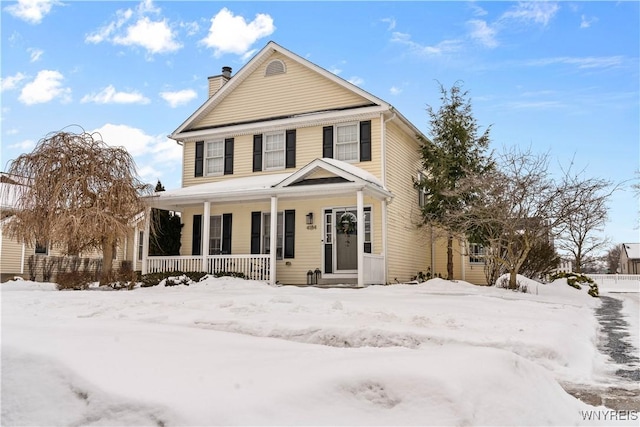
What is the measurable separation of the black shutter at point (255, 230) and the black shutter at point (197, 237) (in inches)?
80.9

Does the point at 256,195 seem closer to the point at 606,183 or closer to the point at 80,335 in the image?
the point at 606,183

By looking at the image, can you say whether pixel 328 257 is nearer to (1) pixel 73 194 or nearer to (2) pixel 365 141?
(2) pixel 365 141

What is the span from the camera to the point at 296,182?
14250mm

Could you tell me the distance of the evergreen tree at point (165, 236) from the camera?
16.9 meters

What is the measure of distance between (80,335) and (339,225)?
11.4m

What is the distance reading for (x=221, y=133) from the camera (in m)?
17.8

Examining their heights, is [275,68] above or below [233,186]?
above

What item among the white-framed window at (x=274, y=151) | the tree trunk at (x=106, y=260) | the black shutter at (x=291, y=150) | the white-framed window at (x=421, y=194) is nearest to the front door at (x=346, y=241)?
the black shutter at (x=291, y=150)

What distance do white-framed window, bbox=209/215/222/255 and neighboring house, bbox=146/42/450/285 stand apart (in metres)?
0.03

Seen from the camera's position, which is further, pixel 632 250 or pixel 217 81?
pixel 632 250

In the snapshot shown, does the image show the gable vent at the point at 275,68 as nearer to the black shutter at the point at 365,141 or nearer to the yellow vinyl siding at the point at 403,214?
the black shutter at the point at 365,141

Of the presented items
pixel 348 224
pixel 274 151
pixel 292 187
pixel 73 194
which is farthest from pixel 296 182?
pixel 73 194

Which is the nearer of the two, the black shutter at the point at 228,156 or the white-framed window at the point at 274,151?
the white-framed window at the point at 274,151

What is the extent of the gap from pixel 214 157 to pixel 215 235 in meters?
2.93
